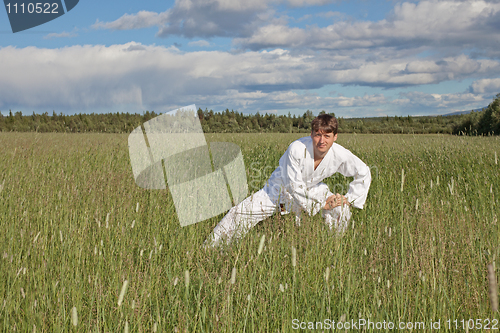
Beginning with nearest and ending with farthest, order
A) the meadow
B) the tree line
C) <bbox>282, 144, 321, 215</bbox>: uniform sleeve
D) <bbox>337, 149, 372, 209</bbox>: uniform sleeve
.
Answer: the meadow → <bbox>282, 144, 321, 215</bbox>: uniform sleeve → <bbox>337, 149, 372, 209</bbox>: uniform sleeve → the tree line

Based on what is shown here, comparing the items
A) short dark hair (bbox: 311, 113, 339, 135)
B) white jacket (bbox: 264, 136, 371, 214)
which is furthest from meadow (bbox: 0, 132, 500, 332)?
short dark hair (bbox: 311, 113, 339, 135)

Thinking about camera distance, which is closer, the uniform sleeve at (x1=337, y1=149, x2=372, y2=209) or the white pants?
the white pants

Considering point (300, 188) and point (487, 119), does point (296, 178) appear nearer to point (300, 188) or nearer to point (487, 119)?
point (300, 188)

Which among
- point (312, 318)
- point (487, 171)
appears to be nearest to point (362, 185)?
point (312, 318)

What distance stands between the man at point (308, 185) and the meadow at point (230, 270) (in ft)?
0.90

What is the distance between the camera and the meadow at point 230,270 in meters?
1.96

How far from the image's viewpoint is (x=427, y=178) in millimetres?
5977

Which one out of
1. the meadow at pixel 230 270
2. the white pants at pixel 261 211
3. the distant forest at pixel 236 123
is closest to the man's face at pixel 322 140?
the white pants at pixel 261 211

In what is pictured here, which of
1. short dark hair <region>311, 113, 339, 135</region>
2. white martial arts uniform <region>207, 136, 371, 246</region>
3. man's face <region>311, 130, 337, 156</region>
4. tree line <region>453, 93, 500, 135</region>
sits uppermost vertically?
tree line <region>453, 93, 500, 135</region>

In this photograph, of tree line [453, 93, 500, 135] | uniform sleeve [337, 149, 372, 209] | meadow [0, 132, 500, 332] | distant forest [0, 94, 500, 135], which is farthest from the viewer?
distant forest [0, 94, 500, 135]

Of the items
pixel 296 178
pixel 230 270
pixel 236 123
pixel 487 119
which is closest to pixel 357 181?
pixel 296 178

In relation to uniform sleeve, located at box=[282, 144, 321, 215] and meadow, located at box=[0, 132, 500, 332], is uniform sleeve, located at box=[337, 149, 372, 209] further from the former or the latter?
uniform sleeve, located at box=[282, 144, 321, 215]

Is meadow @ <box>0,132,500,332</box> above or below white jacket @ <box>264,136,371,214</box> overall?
below

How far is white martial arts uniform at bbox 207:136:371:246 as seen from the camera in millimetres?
3637
